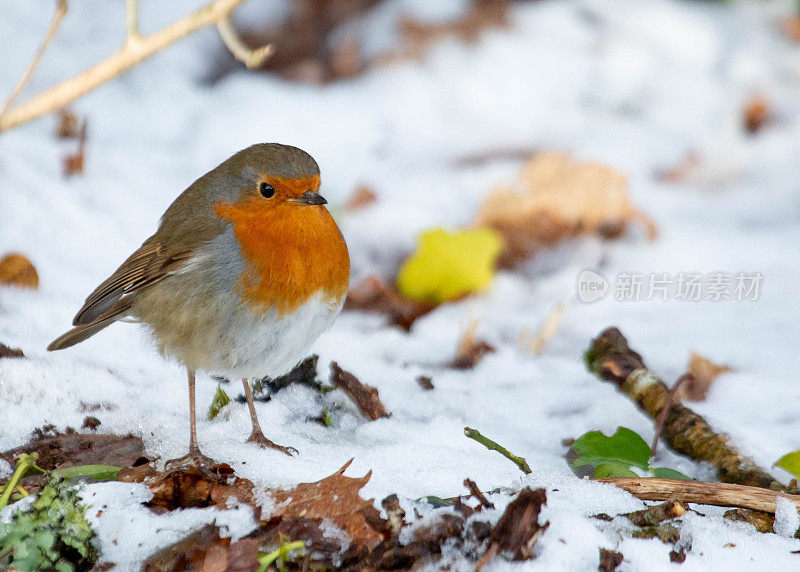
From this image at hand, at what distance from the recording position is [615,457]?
101 inches

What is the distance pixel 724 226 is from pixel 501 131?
1.64 meters

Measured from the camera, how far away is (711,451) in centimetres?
277

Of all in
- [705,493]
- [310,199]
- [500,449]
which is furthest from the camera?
[310,199]

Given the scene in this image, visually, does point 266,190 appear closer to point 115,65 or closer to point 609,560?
point 115,65

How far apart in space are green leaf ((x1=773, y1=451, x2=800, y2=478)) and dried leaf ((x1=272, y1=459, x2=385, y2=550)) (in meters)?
1.29

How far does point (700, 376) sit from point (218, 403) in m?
1.91

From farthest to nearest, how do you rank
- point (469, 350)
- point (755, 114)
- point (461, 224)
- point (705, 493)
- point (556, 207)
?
point (755, 114) → point (461, 224) → point (556, 207) → point (469, 350) → point (705, 493)

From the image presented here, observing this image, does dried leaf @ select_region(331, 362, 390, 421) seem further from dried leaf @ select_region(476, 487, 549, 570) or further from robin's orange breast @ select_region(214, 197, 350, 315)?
dried leaf @ select_region(476, 487, 549, 570)

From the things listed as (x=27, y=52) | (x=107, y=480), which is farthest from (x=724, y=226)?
(x=27, y=52)

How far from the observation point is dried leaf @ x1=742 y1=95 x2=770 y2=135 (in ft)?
19.4

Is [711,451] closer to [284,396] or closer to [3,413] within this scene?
[284,396]

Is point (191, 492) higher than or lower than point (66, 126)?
lower

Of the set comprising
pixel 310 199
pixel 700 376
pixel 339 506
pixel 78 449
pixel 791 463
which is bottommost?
pixel 700 376

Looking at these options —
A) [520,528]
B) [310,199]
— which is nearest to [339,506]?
[520,528]
